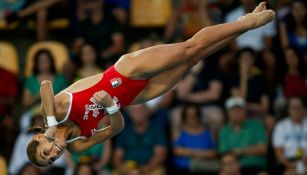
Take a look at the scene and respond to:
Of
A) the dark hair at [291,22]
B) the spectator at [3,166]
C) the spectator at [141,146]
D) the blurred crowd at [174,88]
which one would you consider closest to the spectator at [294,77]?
the blurred crowd at [174,88]

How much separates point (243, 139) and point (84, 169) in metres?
2.15

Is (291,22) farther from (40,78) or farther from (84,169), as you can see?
(84,169)

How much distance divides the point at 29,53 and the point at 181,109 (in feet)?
8.22

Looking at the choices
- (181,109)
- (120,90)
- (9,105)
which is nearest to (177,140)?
(181,109)

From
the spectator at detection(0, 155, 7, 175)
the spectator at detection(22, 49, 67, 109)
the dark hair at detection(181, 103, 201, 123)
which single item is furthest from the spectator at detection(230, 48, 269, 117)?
the spectator at detection(0, 155, 7, 175)

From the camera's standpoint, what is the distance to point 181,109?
1380cm

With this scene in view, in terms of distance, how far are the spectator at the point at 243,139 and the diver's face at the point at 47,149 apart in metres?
3.70

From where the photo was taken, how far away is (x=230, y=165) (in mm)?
13188

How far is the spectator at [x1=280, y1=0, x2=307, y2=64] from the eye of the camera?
1459 centimetres

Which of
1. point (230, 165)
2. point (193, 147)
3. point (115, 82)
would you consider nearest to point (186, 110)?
point (193, 147)

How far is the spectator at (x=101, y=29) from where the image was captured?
14.7 metres

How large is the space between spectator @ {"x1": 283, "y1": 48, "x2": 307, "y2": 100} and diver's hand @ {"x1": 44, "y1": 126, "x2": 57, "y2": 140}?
15.6 feet

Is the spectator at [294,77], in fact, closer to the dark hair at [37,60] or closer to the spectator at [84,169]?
the spectator at [84,169]

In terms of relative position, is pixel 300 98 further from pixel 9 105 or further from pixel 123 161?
pixel 9 105
